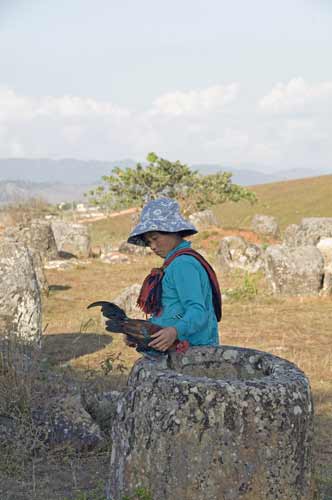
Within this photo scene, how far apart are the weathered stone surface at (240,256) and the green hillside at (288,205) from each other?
28207 millimetres

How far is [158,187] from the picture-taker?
38.6 metres

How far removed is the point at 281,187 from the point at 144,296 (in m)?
73.3

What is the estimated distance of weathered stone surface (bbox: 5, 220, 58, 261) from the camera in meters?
27.0

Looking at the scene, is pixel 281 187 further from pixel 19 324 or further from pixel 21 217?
pixel 19 324

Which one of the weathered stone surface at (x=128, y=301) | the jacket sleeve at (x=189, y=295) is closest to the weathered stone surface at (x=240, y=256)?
the weathered stone surface at (x=128, y=301)

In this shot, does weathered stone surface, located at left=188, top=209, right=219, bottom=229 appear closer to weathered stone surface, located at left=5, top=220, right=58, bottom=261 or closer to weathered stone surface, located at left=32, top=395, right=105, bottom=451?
weathered stone surface, located at left=5, top=220, right=58, bottom=261

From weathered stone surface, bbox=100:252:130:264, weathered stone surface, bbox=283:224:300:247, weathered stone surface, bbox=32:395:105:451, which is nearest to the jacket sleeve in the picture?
weathered stone surface, bbox=32:395:105:451

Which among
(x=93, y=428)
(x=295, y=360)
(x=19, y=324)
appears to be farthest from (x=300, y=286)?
(x=93, y=428)

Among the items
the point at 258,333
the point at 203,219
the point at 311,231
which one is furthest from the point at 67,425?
the point at 203,219

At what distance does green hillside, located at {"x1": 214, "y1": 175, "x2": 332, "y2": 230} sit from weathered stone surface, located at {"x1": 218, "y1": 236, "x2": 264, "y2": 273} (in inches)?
1111

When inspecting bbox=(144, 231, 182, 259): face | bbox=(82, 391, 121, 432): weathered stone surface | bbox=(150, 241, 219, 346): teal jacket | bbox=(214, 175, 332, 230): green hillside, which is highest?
bbox=(144, 231, 182, 259): face

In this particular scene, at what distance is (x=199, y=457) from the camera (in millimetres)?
4246

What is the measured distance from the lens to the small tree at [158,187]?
38156 mm

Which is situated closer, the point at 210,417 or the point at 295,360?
the point at 210,417
